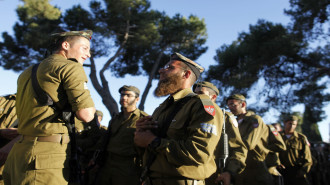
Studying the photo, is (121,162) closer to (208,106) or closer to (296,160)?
(208,106)

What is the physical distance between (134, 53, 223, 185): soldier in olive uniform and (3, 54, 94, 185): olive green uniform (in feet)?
1.98

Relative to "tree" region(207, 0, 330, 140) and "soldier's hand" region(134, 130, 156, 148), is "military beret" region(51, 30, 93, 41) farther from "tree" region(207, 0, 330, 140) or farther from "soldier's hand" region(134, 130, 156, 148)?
"tree" region(207, 0, 330, 140)

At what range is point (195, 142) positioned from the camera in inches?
81.7

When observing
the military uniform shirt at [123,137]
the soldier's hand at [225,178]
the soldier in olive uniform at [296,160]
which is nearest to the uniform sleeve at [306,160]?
the soldier in olive uniform at [296,160]

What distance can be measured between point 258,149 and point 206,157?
3405 mm

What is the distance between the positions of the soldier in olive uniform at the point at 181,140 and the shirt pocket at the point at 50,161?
2.01 ft

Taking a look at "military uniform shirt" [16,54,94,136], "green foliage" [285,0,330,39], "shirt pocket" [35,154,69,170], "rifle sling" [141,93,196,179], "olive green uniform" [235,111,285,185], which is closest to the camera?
"shirt pocket" [35,154,69,170]

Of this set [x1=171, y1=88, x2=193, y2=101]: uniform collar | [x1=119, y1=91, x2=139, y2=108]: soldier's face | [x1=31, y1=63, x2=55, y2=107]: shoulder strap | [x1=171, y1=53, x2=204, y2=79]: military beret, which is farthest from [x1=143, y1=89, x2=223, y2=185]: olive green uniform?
[x1=119, y1=91, x2=139, y2=108]: soldier's face

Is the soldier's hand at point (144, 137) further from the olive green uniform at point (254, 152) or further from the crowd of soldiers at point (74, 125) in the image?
the olive green uniform at point (254, 152)

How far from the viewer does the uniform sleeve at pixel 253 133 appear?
462 cm

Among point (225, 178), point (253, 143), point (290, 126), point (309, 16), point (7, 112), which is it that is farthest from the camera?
point (309, 16)

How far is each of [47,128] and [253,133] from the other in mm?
3580

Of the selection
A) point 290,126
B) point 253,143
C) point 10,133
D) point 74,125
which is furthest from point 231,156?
point 290,126

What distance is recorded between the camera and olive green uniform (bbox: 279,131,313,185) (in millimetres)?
7320
